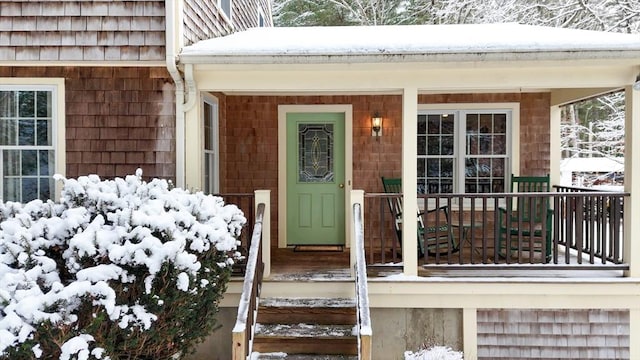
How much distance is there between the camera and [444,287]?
17.7 feet

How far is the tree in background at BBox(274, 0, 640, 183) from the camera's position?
46.1ft

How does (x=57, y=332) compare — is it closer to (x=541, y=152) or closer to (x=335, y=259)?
(x=335, y=259)

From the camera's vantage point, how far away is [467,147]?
765cm

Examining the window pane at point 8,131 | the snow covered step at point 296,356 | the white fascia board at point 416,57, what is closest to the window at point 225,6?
the white fascia board at point 416,57

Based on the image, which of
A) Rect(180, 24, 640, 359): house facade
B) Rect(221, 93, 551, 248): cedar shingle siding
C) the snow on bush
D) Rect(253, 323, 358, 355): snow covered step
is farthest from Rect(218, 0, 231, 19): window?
the snow on bush

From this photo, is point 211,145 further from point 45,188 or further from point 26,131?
point 26,131

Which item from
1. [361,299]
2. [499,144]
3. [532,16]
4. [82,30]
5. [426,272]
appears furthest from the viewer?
[532,16]

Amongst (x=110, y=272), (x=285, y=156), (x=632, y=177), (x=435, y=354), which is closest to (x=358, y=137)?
(x=285, y=156)

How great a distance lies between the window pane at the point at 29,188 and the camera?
18.2 feet

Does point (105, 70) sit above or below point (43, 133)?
above

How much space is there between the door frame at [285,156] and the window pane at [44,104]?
308 centimetres

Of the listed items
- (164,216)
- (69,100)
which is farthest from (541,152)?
(69,100)

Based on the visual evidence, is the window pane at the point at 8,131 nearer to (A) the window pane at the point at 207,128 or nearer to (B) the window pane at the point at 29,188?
(B) the window pane at the point at 29,188

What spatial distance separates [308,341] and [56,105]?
3501mm
